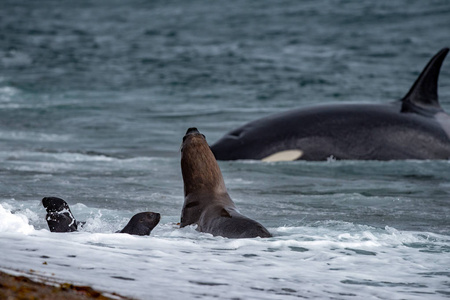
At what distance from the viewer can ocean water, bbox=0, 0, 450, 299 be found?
5539mm

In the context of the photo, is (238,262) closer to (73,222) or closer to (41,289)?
(73,222)

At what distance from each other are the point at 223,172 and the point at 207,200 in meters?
3.19

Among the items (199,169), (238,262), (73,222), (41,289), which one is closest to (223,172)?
(199,169)

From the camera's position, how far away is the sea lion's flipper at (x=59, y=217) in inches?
267

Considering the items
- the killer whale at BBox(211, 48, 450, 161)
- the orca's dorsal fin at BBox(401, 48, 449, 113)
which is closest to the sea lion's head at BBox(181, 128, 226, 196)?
the killer whale at BBox(211, 48, 450, 161)

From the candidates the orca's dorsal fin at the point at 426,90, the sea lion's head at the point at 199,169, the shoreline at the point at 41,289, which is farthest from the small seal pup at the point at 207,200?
the orca's dorsal fin at the point at 426,90

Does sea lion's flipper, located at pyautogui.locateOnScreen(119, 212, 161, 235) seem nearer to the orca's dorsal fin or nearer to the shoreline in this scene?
the shoreline

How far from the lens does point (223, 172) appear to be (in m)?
11.1

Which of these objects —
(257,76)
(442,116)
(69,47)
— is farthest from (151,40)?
(442,116)

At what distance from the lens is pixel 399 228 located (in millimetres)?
7777

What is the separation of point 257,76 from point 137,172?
15.2 m

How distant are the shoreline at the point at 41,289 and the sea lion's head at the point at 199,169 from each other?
350cm

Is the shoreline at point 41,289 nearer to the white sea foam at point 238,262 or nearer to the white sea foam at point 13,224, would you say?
the white sea foam at point 238,262

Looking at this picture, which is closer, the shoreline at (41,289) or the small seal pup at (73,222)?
the shoreline at (41,289)
